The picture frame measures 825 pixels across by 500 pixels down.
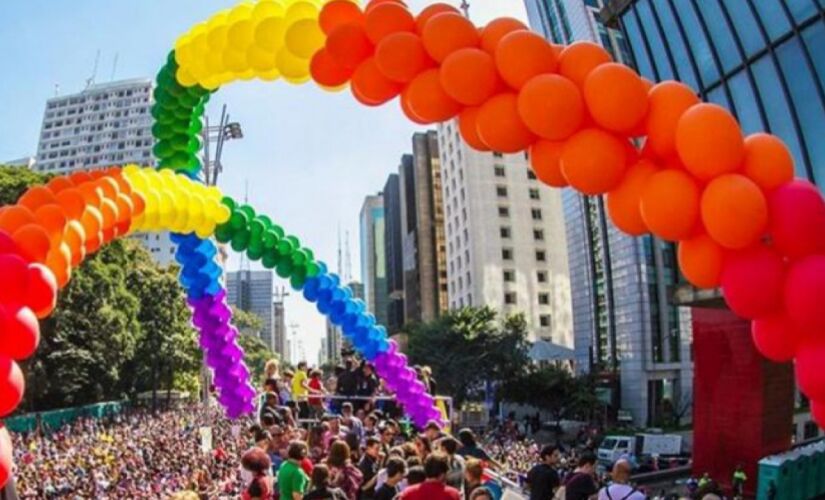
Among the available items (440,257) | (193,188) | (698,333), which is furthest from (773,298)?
(440,257)

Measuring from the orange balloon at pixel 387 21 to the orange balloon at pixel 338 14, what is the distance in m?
0.30

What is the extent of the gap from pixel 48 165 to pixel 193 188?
515 ft

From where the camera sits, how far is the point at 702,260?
13.4ft

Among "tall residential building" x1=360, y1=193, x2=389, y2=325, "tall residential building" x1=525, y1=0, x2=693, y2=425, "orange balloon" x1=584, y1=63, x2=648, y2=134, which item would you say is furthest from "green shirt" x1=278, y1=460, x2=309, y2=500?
"tall residential building" x1=360, y1=193, x2=389, y2=325

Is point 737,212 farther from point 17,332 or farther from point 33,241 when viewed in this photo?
point 33,241

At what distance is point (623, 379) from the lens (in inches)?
1802

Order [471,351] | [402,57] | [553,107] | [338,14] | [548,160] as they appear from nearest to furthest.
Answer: [553,107]
[548,160]
[402,57]
[338,14]
[471,351]

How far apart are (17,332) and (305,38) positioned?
321cm

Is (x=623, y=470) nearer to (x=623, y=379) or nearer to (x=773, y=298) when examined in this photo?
(x=773, y=298)

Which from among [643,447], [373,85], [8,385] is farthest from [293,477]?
[643,447]

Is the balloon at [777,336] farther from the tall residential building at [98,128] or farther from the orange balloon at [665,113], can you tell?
the tall residential building at [98,128]

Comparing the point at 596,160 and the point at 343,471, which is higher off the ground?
the point at 596,160

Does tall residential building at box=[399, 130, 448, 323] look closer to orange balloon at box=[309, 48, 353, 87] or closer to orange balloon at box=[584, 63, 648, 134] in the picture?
orange balloon at box=[309, 48, 353, 87]

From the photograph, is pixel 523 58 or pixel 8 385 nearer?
pixel 523 58
